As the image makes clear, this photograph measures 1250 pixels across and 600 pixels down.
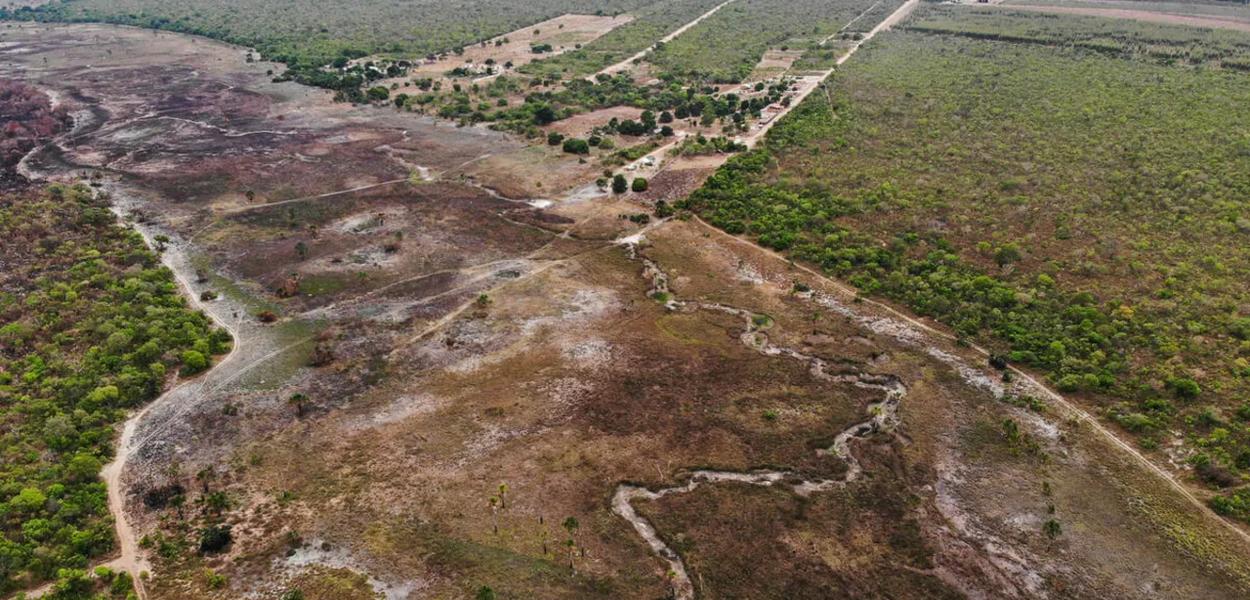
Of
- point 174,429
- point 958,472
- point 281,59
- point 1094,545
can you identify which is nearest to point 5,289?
point 174,429

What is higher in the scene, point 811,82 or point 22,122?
point 22,122

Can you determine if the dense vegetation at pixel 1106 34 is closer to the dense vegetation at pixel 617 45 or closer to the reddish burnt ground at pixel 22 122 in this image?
the dense vegetation at pixel 617 45

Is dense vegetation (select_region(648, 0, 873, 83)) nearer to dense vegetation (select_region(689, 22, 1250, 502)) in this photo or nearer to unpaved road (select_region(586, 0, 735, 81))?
unpaved road (select_region(586, 0, 735, 81))

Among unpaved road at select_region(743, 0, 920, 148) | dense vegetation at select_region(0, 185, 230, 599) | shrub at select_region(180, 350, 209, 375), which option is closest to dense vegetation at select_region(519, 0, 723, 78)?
unpaved road at select_region(743, 0, 920, 148)

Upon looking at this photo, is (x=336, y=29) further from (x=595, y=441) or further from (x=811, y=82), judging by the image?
(x=595, y=441)

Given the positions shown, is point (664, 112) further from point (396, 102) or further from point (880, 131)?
point (396, 102)

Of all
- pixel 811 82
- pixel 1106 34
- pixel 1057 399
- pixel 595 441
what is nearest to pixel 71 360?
pixel 595 441

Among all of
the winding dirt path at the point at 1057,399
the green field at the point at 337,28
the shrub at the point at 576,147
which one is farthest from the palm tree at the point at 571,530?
the green field at the point at 337,28
